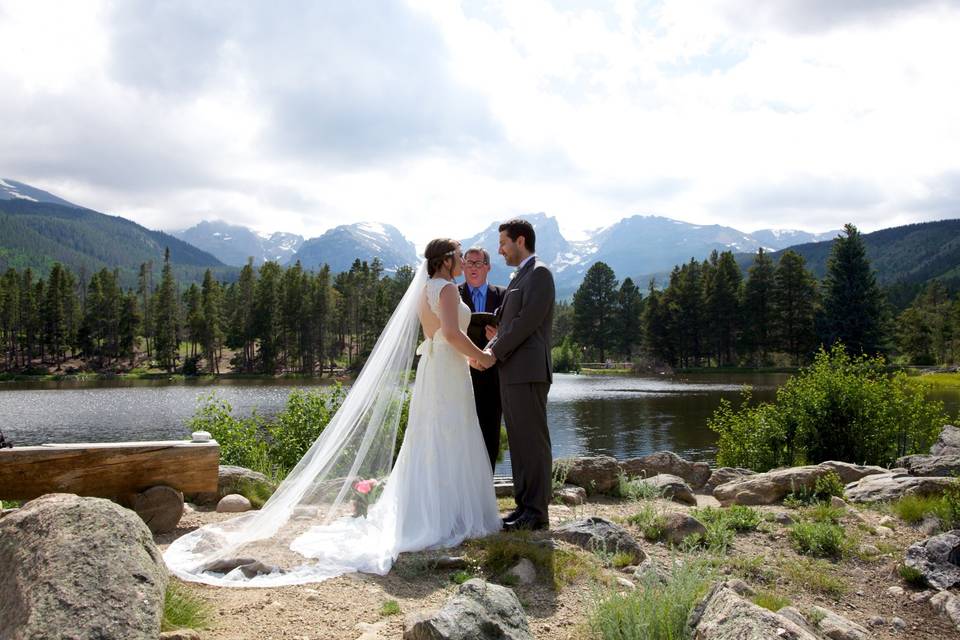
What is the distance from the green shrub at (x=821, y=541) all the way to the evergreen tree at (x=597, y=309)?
8269 cm

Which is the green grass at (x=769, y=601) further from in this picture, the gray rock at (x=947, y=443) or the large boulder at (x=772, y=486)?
the gray rock at (x=947, y=443)

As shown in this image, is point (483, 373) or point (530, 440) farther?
point (483, 373)

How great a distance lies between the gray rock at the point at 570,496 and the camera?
8.21 meters

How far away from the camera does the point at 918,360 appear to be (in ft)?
228

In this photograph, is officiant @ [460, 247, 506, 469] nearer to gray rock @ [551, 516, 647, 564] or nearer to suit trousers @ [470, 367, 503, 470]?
suit trousers @ [470, 367, 503, 470]

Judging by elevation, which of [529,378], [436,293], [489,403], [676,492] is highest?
[436,293]

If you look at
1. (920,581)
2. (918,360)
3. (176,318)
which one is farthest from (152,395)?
(918,360)

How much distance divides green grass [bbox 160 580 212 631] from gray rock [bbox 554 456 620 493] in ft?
19.2

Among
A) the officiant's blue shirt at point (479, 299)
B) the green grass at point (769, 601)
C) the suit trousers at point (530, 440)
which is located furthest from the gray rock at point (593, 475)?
the green grass at point (769, 601)

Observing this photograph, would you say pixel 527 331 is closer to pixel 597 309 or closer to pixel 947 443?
pixel 947 443

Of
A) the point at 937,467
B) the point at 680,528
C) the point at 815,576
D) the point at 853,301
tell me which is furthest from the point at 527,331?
the point at 853,301

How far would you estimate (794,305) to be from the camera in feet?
210

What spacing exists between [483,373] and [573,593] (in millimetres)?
2666

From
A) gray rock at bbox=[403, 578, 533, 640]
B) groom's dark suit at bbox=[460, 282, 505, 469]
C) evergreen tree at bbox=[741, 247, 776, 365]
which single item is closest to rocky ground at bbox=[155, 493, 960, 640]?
gray rock at bbox=[403, 578, 533, 640]
